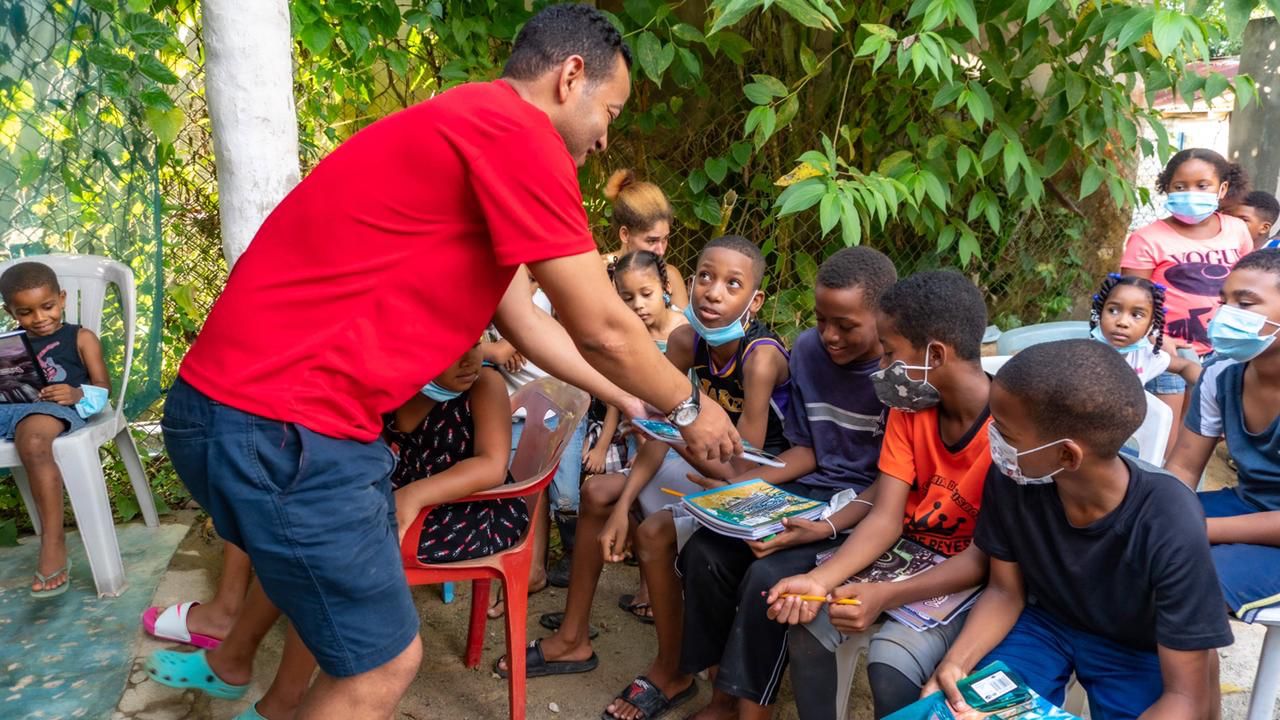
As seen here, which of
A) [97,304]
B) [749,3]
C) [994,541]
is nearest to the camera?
[994,541]

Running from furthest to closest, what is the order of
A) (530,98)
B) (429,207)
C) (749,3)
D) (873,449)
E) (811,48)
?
(811,48) < (749,3) < (873,449) < (530,98) < (429,207)

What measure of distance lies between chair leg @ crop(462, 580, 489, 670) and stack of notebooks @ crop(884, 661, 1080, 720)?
1.48m

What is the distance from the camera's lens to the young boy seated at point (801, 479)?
8.23 ft

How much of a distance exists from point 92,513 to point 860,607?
8.23 feet

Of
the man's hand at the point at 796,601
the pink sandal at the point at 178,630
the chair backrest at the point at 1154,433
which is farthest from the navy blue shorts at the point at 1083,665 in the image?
the pink sandal at the point at 178,630

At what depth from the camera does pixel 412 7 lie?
4.02 m

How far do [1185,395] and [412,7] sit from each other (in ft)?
11.5

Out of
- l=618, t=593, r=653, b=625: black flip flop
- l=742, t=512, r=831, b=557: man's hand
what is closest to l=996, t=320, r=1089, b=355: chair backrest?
l=742, t=512, r=831, b=557: man's hand

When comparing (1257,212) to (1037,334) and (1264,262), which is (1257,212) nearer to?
(1037,334)

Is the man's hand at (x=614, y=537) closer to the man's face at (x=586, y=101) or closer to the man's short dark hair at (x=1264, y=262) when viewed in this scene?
the man's face at (x=586, y=101)

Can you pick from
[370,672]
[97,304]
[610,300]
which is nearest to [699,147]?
[97,304]

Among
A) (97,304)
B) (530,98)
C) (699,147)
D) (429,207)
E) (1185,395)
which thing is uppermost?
(530,98)

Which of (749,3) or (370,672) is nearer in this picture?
(370,672)

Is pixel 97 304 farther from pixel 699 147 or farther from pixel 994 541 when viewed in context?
pixel 994 541
